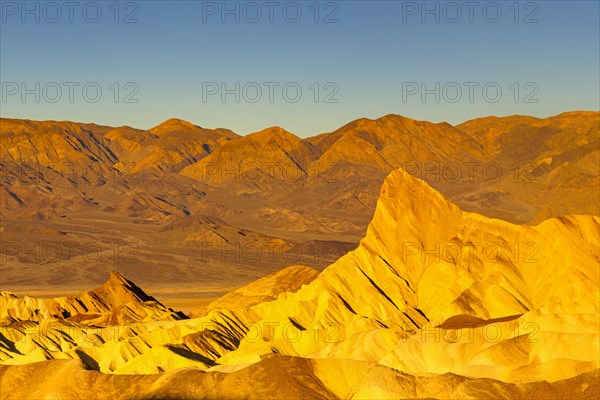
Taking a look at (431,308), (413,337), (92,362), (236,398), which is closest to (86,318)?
(92,362)

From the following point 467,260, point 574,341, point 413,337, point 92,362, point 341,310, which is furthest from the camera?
point 467,260

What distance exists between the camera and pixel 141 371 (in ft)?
282

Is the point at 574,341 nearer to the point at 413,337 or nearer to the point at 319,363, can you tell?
the point at 413,337

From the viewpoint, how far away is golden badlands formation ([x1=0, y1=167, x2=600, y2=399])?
69.6 metres

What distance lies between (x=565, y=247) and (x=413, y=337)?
35734 millimetres

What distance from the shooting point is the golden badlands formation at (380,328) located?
69.6 metres

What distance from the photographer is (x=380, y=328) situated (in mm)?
94000

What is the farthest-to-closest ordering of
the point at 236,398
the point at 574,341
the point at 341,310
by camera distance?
the point at 341,310, the point at 574,341, the point at 236,398

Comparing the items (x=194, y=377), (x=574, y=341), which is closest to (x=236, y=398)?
(x=194, y=377)

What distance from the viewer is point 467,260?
116m

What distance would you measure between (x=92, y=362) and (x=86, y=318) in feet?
140

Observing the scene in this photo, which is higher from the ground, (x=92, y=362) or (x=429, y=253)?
(x=429, y=253)

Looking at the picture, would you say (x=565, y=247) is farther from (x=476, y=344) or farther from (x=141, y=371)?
(x=141, y=371)

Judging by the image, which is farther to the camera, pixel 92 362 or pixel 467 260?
pixel 467 260
